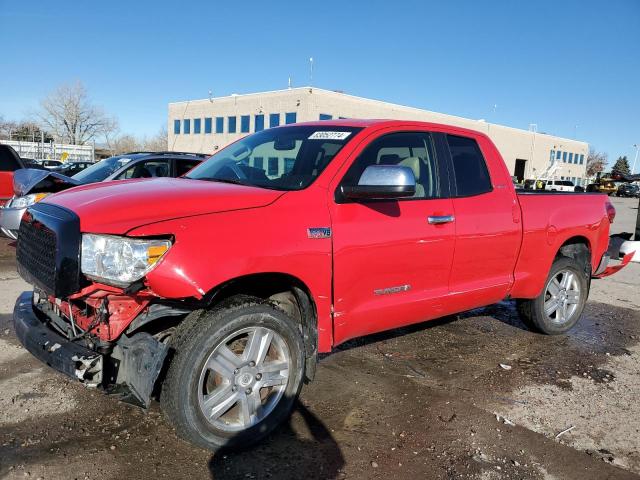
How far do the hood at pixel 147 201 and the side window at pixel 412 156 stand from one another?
877 millimetres

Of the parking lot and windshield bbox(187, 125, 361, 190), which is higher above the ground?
windshield bbox(187, 125, 361, 190)

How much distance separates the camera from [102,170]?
8.31 m

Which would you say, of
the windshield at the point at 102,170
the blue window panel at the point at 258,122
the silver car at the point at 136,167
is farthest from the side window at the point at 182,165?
the blue window panel at the point at 258,122

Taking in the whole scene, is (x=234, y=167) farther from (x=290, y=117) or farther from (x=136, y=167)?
(x=290, y=117)

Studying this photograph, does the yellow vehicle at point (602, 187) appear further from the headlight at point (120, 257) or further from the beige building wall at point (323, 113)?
the headlight at point (120, 257)

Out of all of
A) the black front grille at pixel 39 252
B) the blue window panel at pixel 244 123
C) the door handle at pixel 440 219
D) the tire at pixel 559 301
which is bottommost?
the tire at pixel 559 301

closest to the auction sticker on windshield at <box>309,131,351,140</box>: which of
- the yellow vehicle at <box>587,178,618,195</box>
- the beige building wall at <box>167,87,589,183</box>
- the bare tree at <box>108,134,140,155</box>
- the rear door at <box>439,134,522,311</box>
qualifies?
the rear door at <box>439,134,522,311</box>

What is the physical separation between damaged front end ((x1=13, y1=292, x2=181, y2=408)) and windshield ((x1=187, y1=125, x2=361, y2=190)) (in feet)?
4.11

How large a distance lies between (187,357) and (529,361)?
3306 millimetres

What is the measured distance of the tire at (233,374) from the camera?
2754mm

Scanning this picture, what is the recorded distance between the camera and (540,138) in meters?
66.2

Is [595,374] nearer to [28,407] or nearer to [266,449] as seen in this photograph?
[266,449]

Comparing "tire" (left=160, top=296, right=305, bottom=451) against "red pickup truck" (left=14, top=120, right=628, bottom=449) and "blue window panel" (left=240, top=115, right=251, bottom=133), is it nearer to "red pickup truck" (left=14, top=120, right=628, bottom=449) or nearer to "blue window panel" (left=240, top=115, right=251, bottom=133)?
"red pickup truck" (left=14, top=120, right=628, bottom=449)

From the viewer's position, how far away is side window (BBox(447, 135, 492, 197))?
425 cm
